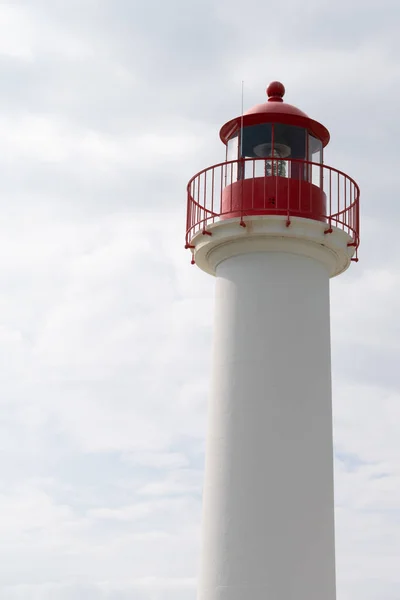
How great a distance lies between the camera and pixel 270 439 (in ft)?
38.9

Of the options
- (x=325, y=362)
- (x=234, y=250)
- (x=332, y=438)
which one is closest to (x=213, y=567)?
(x=332, y=438)

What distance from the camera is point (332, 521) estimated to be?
1219 centimetres

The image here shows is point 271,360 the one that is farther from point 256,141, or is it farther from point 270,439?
point 256,141

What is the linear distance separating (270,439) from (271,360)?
3.49 ft

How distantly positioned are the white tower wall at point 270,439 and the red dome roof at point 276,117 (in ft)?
6.72

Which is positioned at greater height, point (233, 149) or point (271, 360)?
point (233, 149)

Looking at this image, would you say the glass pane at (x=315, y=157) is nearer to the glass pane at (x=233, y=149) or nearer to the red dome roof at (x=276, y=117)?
the red dome roof at (x=276, y=117)

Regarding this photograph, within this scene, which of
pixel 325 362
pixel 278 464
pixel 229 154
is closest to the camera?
pixel 278 464

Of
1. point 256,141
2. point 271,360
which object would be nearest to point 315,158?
point 256,141

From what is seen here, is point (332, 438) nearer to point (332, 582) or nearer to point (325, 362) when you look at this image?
point (325, 362)

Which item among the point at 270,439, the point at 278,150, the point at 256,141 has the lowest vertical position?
the point at 270,439

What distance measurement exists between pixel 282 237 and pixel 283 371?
187 centimetres

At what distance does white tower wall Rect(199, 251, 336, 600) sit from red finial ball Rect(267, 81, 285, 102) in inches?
102

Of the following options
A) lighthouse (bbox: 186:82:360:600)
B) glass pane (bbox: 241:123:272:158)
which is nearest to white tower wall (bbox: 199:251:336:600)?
lighthouse (bbox: 186:82:360:600)
